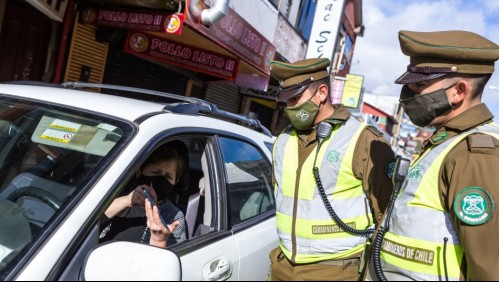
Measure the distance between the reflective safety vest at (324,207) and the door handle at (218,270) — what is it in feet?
1.03

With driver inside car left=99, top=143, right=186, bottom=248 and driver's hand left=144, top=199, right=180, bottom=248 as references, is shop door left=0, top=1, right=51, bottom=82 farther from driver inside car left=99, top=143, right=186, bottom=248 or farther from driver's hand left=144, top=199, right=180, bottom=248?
driver's hand left=144, top=199, right=180, bottom=248

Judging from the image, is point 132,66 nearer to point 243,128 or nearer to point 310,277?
point 243,128

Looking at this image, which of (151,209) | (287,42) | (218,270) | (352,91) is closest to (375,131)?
(218,270)

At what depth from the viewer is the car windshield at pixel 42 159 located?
177 cm

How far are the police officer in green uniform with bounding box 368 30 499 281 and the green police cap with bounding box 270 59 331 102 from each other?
1.91 ft

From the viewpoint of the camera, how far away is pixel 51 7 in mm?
5699

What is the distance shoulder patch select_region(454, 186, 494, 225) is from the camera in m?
1.33

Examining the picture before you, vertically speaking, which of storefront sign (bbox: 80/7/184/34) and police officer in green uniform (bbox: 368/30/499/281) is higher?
storefront sign (bbox: 80/7/184/34)

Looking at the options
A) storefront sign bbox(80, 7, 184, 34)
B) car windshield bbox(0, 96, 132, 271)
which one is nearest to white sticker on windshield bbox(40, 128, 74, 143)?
car windshield bbox(0, 96, 132, 271)

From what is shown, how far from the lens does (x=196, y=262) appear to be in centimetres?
192

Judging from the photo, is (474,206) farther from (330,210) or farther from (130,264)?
(130,264)

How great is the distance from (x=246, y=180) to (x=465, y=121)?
1.53 m

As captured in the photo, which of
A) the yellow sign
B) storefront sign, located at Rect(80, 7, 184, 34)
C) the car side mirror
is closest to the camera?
the car side mirror

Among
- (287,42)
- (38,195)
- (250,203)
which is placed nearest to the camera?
(38,195)
